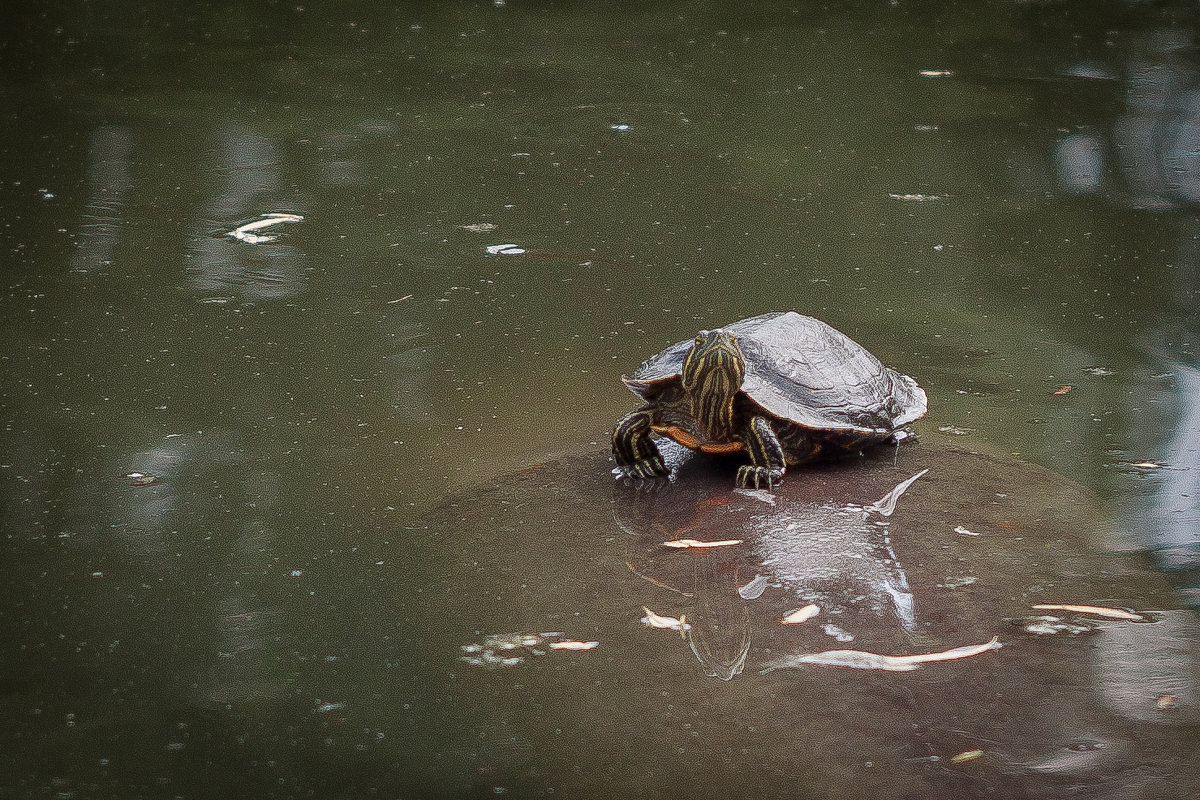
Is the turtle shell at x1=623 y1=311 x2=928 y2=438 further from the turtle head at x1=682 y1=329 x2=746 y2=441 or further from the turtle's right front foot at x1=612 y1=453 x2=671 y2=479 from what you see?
the turtle's right front foot at x1=612 y1=453 x2=671 y2=479

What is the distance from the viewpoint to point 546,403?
3.67m

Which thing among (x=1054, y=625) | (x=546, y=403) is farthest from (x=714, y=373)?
(x=1054, y=625)

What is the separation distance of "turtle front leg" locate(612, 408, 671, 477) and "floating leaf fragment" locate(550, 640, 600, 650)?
2.82 ft

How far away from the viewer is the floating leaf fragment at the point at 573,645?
2.35m

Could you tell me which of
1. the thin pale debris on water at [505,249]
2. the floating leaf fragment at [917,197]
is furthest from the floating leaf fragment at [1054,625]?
the floating leaf fragment at [917,197]

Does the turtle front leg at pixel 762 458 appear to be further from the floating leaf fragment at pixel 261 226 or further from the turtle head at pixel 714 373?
the floating leaf fragment at pixel 261 226

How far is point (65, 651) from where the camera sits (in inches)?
92.5

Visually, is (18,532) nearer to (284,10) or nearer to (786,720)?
(786,720)

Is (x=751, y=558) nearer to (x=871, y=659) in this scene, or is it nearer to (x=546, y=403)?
(x=871, y=659)

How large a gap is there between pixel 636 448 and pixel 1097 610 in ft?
4.02

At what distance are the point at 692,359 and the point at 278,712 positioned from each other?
1340mm

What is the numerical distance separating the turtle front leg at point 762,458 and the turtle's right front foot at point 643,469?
244 millimetres

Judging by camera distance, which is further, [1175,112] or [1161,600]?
[1175,112]

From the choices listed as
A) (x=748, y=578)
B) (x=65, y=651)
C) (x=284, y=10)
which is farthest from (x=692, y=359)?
(x=284, y=10)
